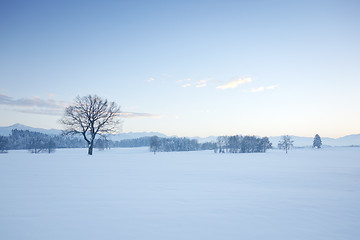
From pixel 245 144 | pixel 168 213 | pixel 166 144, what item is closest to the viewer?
pixel 168 213

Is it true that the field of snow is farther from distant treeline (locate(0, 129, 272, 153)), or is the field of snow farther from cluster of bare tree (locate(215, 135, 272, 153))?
cluster of bare tree (locate(215, 135, 272, 153))

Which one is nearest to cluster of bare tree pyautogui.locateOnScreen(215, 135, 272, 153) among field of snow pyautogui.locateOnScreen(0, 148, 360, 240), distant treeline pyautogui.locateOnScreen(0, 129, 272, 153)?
distant treeline pyautogui.locateOnScreen(0, 129, 272, 153)

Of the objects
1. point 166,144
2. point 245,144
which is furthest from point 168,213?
point 166,144

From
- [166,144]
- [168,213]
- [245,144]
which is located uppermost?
[168,213]

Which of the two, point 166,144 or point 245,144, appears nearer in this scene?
point 245,144

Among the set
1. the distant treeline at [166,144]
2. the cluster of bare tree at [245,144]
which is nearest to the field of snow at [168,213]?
the distant treeline at [166,144]

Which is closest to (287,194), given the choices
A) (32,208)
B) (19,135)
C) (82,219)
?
(82,219)

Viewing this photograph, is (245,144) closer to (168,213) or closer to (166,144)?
(166,144)

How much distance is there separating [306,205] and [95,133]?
26814mm

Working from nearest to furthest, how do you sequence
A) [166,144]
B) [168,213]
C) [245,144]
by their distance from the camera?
[168,213] → [245,144] → [166,144]

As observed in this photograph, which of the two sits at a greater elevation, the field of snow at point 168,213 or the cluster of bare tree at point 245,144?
the field of snow at point 168,213

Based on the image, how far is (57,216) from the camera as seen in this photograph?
4625mm

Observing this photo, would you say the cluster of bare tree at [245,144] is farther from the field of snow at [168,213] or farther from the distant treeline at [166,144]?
the field of snow at [168,213]

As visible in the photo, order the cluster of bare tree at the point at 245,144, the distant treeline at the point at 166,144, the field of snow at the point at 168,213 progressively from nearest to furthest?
the field of snow at the point at 168,213, the distant treeline at the point at 166,144, the cluster of bare tree at the point at 245,144
